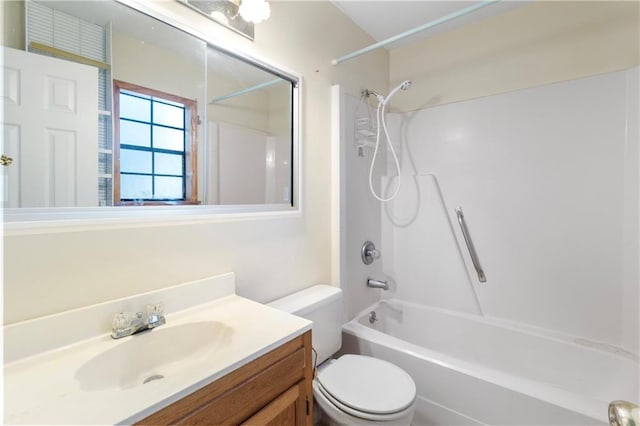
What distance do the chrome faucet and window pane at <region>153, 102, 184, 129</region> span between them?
2.21ft

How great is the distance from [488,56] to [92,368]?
8.75 ft

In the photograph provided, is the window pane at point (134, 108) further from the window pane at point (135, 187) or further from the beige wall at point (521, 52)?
the beige wall at point (521, 52)

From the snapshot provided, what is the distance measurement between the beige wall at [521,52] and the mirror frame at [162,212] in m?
1.25

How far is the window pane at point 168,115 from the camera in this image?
1.09 m

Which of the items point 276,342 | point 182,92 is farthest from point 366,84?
point 276,342

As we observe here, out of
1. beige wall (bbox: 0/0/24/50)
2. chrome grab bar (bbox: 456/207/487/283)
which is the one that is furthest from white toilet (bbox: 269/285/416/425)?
beige wall (bbox: 0/0/24/50)

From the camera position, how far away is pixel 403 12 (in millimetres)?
1948

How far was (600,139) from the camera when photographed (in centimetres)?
A: 171

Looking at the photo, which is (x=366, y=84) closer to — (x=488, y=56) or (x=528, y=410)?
(x=488, y=56)

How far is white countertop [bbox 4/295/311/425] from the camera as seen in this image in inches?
22.2

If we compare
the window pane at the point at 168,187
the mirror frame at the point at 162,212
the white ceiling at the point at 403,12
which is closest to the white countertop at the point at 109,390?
the mirror frame at the point at 162,212

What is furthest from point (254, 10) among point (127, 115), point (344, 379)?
point (344, 379)

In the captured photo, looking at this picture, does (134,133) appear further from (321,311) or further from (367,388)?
(367,388)

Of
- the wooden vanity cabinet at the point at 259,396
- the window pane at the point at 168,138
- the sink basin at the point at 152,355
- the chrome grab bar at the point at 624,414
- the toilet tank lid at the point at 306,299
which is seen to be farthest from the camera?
the toilet tank lid at the point at 306,299
